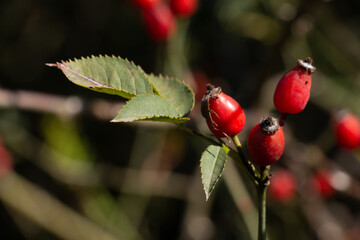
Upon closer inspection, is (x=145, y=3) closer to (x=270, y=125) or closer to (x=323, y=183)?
(x=323, y=183)

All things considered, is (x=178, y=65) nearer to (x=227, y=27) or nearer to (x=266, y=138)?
(x=227, y=27)

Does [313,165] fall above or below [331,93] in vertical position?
below

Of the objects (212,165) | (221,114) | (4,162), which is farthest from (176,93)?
(4,162)

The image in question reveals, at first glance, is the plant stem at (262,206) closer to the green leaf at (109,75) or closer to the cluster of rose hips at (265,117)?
the cluster of rose hips at (265,117)

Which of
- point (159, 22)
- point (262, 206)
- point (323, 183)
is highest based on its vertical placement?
point (159, 22)

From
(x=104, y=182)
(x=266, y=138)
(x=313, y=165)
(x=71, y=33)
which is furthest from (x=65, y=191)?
(x=266, y=138)

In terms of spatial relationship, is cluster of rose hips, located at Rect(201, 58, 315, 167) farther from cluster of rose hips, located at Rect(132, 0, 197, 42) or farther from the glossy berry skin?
cluster of rose hips, located at Rect(132, 0, 197, 42)
